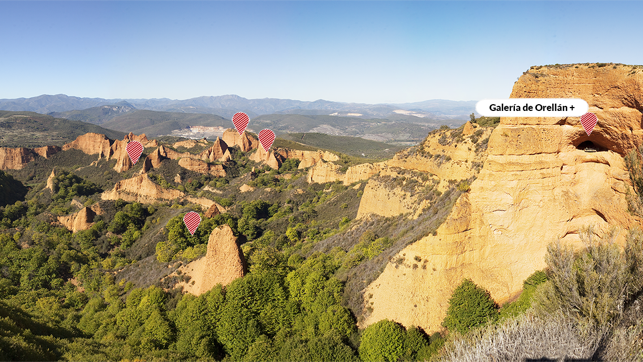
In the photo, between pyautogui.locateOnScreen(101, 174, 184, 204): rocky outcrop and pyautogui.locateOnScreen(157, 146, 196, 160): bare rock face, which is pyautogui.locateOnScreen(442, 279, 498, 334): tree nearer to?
pyautogui.locateOnScreen(101, 174, 184, 204): rocky outcrop

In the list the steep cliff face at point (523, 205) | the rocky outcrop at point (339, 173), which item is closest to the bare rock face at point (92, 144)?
the rocky outcrop at point (339, 173)

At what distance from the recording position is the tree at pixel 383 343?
19.2 metres

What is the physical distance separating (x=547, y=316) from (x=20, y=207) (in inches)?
3617

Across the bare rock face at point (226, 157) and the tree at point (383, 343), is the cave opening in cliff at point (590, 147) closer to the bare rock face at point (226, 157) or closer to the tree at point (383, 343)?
the tree at point (383, 343)

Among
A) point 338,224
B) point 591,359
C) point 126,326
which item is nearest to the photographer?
point 591,359

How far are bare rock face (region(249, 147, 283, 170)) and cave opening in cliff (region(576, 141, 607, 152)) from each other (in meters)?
82.7

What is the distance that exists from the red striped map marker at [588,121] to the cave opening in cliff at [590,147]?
2.10 m

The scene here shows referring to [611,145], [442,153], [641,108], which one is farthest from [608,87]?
[442,153]

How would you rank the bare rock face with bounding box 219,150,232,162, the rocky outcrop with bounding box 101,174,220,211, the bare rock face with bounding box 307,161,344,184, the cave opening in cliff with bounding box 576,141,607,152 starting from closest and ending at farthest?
the cave opening in cliff with bounding box 576,141,607,152 < the rocky outcrop with bounding box 101,174,220,211 < the bare rock face with bounding box 307,161,344,184 < the bare rock face with bounding box 219,150,232,162

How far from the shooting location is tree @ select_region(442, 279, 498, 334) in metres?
19.0

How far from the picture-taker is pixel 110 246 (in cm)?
5531

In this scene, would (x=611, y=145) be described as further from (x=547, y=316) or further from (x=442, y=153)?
(x=442, y=153)

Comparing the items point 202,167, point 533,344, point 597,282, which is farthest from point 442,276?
point 202,167

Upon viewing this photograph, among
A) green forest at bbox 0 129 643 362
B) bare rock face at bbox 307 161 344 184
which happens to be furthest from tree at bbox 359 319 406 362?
bare rock face at bbox 307 161 344 184
